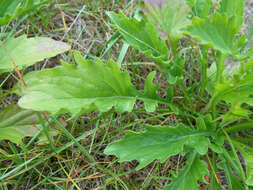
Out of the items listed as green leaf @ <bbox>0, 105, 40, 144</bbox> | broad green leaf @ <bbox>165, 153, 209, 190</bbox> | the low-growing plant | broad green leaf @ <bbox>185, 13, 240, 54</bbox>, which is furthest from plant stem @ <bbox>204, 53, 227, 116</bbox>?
green leaf @ <bbox>0, 105, 40, 144</bbox>

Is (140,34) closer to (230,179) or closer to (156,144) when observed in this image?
(156,144)

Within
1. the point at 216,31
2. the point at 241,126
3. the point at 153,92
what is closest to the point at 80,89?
the point at 153,92

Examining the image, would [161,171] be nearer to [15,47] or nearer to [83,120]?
[83,120]

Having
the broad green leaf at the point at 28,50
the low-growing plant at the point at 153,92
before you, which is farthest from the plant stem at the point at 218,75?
the broad green leaf at the point at 28,50

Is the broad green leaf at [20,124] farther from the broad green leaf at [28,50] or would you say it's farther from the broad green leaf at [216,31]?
the broad green leaf at [216,31]

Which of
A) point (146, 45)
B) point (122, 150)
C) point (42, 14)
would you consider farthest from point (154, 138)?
point (42, 14)
